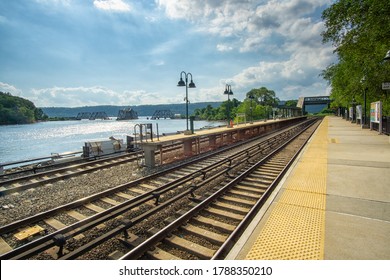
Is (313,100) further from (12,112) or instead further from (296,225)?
(12,112)

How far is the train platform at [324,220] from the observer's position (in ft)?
12.4

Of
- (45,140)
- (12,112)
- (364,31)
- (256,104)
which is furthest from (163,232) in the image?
(12,112)

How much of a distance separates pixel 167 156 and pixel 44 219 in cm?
785

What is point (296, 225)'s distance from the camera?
4668 millimetres

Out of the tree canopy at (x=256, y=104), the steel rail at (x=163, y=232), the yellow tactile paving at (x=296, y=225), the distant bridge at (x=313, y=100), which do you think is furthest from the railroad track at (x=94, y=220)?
the distant bridge at (x=313, y=100)

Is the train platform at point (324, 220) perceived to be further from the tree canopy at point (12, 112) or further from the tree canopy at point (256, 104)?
the tree canopy at point (12, 112)

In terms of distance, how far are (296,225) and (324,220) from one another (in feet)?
2.35

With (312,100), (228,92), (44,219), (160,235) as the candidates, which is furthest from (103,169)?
(312,100)

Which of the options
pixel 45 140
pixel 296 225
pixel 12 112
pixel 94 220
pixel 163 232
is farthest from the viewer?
pixel 12 112

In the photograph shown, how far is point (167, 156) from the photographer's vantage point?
13.4m

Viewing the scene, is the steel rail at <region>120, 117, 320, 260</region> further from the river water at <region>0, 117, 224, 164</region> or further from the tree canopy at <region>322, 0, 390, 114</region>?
the tree canopy at <region>322, 0, 390, 114</region>

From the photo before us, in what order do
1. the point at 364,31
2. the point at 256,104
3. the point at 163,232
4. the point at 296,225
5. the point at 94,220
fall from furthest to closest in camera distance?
1. the point at 256,104
2. the point at 364,31
3. the point at 94,220
4. the point at 163,232
5. the point at 296,225

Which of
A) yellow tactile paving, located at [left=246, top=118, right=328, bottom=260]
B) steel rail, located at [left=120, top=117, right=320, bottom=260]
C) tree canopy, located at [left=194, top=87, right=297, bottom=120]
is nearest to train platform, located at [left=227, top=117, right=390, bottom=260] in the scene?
yellow tactile paving, located at [left=246, top=118, right=328, bottom=260]

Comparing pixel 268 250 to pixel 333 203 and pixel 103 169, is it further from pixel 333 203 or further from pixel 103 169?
pixel 103 169
